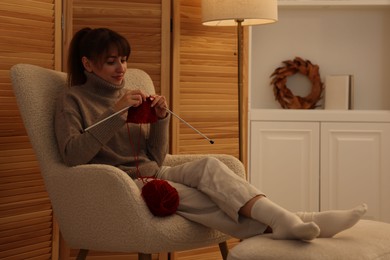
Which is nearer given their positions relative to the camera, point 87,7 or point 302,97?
point 87,7

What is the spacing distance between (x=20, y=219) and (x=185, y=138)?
85 centimetres

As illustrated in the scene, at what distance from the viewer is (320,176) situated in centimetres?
368

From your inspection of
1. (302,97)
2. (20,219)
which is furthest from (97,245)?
(302,97)

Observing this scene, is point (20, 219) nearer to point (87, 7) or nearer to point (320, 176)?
point (87, 7)

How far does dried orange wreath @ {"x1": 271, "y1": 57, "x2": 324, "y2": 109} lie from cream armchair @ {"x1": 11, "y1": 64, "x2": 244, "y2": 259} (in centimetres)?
171

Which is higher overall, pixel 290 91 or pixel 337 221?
pixel 290 91

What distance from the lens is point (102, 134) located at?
91.6 inches

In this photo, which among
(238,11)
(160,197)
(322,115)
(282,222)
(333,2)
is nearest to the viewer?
(282,222)

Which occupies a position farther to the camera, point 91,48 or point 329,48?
point 329,48

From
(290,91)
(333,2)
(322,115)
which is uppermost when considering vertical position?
(333,2)

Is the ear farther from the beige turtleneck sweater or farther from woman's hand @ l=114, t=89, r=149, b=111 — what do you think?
woman's hand @ l=114, t=89, r=149, b=111

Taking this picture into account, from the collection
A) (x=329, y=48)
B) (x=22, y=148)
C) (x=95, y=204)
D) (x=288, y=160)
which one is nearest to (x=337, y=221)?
(x=95, y=204)

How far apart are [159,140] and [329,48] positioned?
69.0 inches

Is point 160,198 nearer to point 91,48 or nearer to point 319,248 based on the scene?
point 319,248
